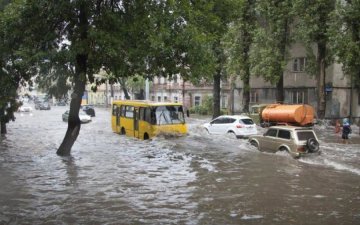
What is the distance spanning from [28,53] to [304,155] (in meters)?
11.2

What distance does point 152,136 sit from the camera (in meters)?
26.8

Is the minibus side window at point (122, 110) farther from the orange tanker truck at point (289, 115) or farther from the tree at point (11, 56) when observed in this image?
the tree at point (11, 56)

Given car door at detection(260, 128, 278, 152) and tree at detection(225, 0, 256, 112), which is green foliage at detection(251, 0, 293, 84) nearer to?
tree at detection(225, 0, 256, 112)

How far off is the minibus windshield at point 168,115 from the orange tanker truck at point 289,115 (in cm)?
794

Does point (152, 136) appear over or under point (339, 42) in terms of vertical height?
under

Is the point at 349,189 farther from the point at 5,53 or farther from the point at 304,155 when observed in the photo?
the point at 5,53

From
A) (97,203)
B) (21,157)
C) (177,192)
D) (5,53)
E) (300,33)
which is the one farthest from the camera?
(300,33)

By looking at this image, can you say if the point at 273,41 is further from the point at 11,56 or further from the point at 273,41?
the point at 11,56

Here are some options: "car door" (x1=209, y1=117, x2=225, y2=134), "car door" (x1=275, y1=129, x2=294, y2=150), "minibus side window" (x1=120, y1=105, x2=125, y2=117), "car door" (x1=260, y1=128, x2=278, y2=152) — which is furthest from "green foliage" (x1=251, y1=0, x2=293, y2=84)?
"car door" (x1=275, y1=129, x2=294, y2=150)

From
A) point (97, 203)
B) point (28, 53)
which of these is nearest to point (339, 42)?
point (28, 53)

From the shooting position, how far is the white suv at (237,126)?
28891mm

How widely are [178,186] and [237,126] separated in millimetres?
14716

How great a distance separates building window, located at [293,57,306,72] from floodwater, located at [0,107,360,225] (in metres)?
19.0

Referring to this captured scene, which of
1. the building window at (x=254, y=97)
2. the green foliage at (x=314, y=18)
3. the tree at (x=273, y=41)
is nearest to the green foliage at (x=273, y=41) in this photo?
the tree at (x=273, y=41)
